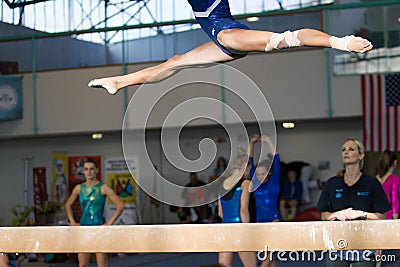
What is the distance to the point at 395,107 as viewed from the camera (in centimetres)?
1307

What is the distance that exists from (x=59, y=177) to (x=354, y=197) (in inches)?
469

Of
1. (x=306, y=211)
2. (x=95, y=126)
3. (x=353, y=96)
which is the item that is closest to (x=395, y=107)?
(x=353, y=96)

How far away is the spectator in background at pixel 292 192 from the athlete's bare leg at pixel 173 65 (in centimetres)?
993

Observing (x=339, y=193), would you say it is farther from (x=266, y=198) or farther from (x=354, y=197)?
(x=266, y=198)

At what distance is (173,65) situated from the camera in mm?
5355

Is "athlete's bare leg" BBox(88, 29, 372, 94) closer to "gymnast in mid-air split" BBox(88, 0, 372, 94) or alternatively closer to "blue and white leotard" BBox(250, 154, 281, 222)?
"gymnast in mid-air split" BBox(88, 0, 372, 94)

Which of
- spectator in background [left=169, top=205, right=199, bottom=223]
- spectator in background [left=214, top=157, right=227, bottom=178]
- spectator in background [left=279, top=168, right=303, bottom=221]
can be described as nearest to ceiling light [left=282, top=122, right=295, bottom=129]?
spectator in background [left=279, top=168, right=303, bottom=221]

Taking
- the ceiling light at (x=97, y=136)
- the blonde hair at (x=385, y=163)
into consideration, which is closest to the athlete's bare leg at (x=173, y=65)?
the blonde hair at (x=385, y=163)

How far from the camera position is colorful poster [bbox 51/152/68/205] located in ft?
55.3

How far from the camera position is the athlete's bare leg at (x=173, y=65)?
5.24 meters

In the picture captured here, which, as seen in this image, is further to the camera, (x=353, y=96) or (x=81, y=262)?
(x=353, y=96)

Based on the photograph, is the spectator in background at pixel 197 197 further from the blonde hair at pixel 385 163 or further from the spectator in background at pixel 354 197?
the spectator in background at pixel 354 197

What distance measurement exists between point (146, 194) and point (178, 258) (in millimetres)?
4177

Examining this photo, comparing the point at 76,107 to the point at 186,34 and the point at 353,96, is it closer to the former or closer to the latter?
the point at 186,34
